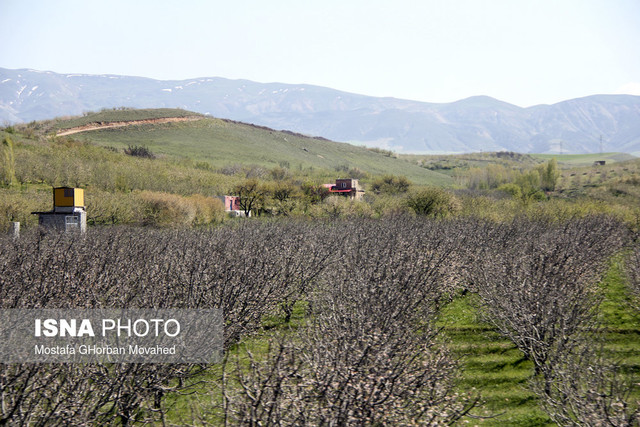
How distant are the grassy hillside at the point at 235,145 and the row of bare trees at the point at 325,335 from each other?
89.0 m

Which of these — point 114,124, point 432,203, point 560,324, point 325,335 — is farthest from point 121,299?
point 114,124

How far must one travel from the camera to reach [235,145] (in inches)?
5281

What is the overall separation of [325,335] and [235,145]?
126 meters

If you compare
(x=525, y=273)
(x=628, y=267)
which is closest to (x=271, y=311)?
(x=525, y=273)

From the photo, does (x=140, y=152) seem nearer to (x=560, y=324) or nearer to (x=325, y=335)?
(x=325, y=335)

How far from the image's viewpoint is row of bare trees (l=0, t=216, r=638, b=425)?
28.0 ft

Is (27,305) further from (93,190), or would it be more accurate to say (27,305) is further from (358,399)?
(93,190)

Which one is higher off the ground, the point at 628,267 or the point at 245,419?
the point at 245,419

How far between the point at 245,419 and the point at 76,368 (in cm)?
574

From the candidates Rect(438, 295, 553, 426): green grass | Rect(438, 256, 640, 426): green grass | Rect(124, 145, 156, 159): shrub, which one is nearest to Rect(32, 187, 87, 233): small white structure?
Rect(438, 256, 640, 426): green grass

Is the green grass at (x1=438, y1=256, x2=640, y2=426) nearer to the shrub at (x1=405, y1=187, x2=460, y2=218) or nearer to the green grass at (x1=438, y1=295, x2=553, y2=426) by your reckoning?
the green grass at (x1=438, y1=295, x2=553, y2=426)

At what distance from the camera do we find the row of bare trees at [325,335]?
852 cm

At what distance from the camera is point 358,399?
811cm

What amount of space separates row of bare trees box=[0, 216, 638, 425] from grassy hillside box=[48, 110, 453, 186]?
89.0 metres
